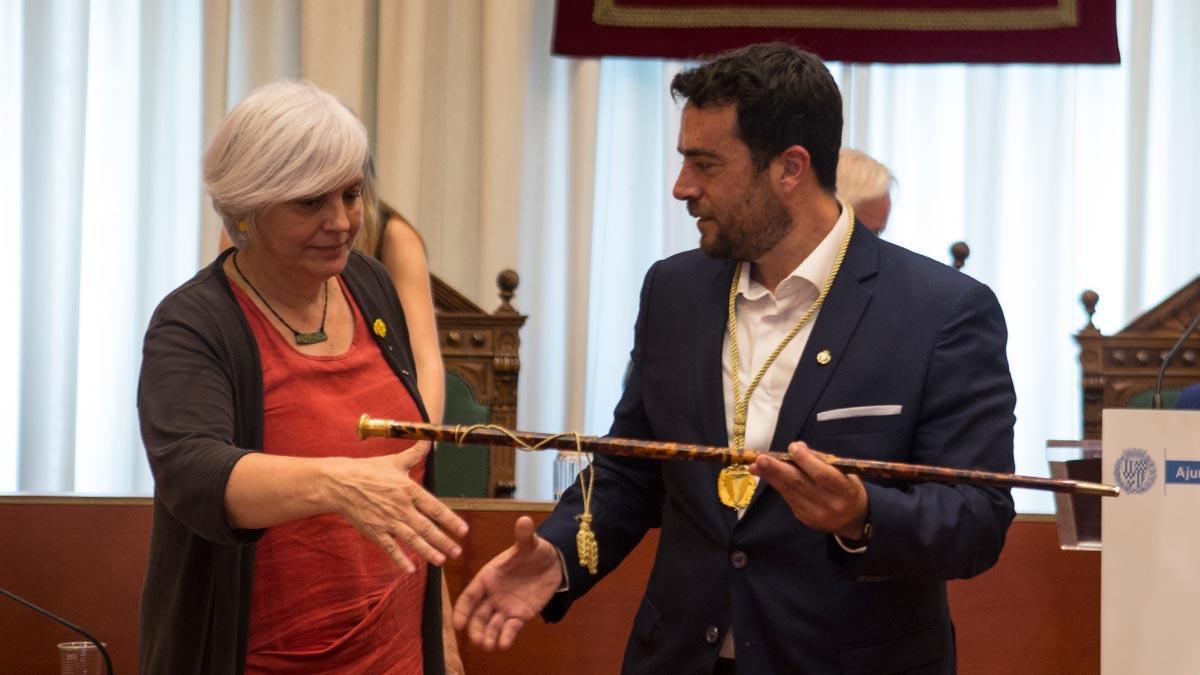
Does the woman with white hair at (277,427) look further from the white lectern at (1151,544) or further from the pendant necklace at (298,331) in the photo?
the white lectern at (1151,544)

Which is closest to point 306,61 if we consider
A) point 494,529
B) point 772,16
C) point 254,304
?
point 772,16

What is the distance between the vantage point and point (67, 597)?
3193mm

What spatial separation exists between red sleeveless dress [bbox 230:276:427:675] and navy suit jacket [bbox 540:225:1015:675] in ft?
0.82

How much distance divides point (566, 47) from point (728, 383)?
156 inches

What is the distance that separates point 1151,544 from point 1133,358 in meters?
2.22

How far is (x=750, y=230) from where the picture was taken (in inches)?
81.4

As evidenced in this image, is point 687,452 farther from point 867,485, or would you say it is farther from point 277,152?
point 277,152

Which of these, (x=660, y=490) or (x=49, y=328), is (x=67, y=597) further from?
(x=49, y=328)

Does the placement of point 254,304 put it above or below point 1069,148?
below

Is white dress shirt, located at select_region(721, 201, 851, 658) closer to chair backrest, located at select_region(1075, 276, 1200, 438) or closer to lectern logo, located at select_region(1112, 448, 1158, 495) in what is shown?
lectern logo, located at select_region(1112, 448, 1158, 495)

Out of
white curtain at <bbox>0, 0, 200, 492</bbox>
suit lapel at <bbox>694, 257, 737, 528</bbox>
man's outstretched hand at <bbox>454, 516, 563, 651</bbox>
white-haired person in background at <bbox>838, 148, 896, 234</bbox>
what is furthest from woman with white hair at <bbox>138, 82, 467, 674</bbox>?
white curtain at <bbox>0, 0, 200, 492</bbox>

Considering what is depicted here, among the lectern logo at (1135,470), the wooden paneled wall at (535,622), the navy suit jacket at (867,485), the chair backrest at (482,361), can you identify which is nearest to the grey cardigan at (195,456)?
the navy suit jacket at (867,485)

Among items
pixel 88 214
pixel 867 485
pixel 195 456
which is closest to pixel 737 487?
pixel 867 485

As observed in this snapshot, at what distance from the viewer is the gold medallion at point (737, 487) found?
193 centimetres
